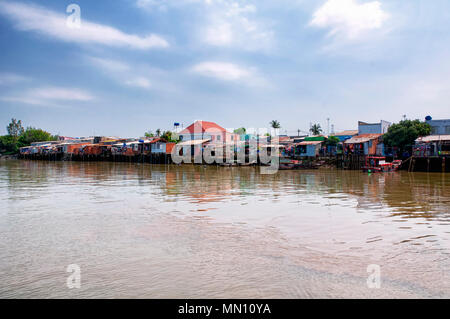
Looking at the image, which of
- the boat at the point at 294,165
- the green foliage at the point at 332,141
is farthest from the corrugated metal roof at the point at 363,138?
the boat at the point at 294,165

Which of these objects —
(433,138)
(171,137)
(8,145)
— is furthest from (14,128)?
(433,138)

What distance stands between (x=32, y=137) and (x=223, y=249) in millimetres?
110312

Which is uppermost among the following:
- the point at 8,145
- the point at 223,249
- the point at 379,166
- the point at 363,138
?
the point at 8,145

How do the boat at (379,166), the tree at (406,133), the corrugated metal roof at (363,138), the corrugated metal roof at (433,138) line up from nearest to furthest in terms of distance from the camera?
the boat at (379,166)
the corrugated metal roof at (433,138)
the tree at (406,133)
the corrugated metal roof at (363,138)

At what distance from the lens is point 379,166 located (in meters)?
33.1

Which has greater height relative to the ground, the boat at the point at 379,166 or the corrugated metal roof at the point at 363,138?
the corrugated metal roof at the point at 363,138

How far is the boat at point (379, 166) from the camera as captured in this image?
32.7 metres

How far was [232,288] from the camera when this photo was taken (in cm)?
505

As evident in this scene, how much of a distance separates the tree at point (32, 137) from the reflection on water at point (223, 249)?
99769 millimetres

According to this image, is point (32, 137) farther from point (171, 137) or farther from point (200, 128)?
point (200, 128)

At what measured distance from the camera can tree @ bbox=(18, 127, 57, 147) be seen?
9900 centimetres

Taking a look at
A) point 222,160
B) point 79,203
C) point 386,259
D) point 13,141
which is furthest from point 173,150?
point 13,141

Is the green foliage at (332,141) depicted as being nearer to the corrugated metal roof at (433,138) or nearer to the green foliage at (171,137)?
the corrugated metal roof at (433,138)
